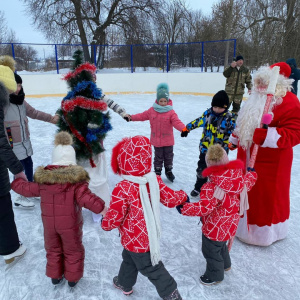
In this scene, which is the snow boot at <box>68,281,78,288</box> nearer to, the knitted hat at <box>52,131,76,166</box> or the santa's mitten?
the knitted hat at <box>52,131,76,166</box>

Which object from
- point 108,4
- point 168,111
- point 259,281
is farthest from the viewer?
point 108,4

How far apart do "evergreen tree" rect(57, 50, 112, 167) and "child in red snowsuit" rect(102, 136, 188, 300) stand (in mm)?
1048

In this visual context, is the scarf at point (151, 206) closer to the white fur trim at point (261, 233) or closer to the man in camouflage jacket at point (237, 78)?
the white fur trim at point (261, 233)

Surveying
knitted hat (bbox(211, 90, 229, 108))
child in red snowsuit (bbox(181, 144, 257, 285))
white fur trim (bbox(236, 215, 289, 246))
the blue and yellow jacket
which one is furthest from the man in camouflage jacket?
child in red snowsuit (bbox(181, 144, 257, 285))

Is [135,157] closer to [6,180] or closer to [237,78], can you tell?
[6,180]

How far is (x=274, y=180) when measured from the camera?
84.3 inches

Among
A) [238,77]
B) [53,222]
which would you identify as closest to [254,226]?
[53,222]

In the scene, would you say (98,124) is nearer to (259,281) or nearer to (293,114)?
(293,114)

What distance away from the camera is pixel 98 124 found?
256 centimetres

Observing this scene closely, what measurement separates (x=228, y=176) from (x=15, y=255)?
1771mm

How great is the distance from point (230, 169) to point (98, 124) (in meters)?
1.38

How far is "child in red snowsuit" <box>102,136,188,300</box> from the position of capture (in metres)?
1.51

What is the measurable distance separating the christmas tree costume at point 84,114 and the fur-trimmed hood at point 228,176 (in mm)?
1299

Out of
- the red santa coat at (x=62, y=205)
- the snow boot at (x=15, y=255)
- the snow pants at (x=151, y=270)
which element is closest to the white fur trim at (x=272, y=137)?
the snow pants at (x=151, y=270)
